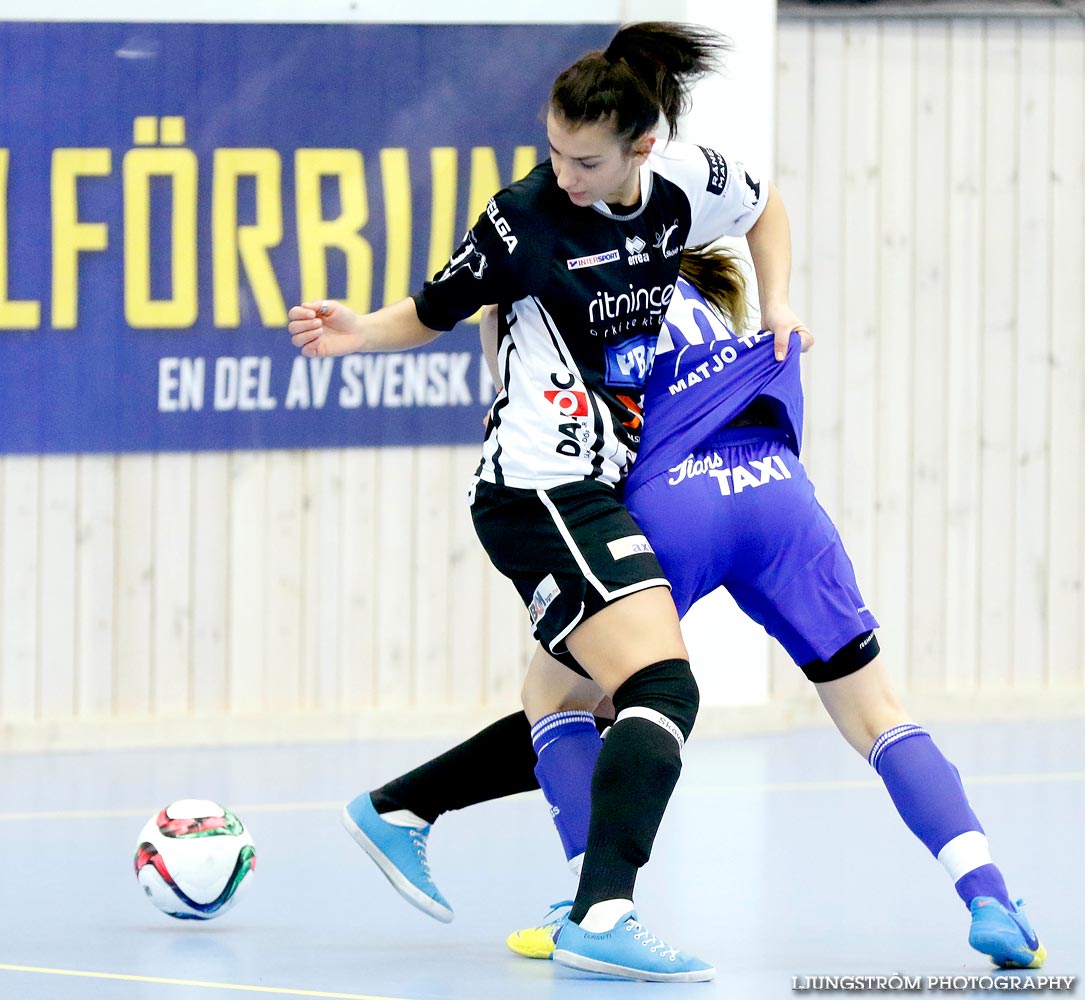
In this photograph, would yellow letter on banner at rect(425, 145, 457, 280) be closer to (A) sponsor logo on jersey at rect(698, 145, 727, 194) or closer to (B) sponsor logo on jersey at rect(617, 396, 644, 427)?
(A) sponsor logo on jersey at rect(698, 145, 727, 194)

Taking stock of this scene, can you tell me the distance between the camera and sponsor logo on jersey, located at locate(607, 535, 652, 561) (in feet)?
9.80

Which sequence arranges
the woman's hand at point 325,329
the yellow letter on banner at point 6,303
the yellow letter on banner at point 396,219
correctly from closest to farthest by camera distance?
the woman's hand at point 325,329
the yellow letter on banner at point 6,303
the yellow letter on banner at point 396,219

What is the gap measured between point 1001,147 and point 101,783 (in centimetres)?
363

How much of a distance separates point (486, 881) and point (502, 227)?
1547 millimetres

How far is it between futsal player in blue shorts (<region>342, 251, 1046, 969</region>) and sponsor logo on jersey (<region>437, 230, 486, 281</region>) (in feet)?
0.45

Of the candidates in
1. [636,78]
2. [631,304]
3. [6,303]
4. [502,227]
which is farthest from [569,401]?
[6,303]

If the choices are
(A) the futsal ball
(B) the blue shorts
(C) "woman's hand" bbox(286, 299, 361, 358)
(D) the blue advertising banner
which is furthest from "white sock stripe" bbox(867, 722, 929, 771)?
(D) the blue advertising banner

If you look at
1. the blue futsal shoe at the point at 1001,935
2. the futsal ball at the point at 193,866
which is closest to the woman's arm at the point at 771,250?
the blue futsal shoe at the point at 1001,935

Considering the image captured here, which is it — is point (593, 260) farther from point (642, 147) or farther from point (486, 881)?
point (486, 881)

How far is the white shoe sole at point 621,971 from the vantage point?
2.88 metres

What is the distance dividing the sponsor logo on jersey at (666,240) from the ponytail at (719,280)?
212mm

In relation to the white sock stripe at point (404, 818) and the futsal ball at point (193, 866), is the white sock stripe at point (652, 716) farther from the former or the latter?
the futsal ball at point (193, 866)

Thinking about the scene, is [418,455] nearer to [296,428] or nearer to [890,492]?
[296,428]

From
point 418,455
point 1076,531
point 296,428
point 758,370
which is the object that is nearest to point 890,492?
point 1076,531
